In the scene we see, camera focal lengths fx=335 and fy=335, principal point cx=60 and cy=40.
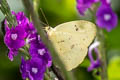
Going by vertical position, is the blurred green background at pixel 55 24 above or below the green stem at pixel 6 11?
below

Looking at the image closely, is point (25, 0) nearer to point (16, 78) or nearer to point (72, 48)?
point (72, 48)

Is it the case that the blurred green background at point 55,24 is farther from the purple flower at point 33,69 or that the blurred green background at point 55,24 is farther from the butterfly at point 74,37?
the purple flower at point 33,69

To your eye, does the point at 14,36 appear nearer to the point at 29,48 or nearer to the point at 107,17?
the point at 29,48

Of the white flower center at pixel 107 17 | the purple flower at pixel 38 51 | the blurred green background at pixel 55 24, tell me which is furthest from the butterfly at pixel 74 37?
the blurred green background at pixel 55 24

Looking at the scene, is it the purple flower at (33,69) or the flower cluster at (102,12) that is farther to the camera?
the flower cluster at (102,12)

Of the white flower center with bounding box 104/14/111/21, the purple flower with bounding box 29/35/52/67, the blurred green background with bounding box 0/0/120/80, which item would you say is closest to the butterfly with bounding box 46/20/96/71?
the purple flower with bounding box 29/35/52/67

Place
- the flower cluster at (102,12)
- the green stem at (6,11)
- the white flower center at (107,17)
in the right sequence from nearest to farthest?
1. the green stem at (6,11)
2. the flower cluster at (102,12)
3. the white flower center at (107,17)
